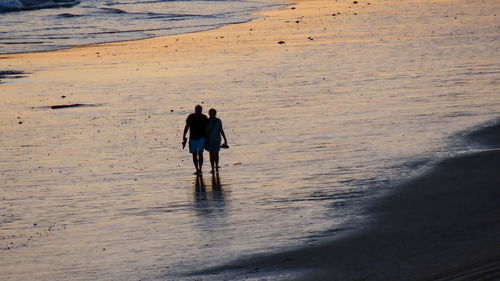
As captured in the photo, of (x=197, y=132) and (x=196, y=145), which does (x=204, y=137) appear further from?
(x=196, y=145)

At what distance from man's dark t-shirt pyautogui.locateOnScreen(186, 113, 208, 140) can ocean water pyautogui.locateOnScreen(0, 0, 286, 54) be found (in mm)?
30331

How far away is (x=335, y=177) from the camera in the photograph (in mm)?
17672

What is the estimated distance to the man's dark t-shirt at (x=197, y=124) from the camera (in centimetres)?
1894

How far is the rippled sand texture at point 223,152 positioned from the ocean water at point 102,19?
1068 centimetres

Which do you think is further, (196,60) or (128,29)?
(128,29)

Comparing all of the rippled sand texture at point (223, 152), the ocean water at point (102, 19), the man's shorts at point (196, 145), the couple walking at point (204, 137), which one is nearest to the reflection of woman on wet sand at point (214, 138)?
the couple walking at point (204, 137)

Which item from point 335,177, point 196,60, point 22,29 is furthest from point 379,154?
point 22,29

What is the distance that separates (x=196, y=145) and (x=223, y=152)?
208 cm

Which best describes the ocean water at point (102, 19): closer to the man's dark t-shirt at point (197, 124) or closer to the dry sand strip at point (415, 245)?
the man's dark t-shirt at point (197, 124)

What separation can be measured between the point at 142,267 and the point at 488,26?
135 feet

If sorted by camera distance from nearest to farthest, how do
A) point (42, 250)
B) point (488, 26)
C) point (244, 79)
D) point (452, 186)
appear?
point (42, 250), point (452, 186), point (244, 79), point (488, 26)

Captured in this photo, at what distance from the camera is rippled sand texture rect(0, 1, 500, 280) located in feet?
46.4

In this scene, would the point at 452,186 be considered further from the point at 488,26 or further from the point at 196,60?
the point at 488,26

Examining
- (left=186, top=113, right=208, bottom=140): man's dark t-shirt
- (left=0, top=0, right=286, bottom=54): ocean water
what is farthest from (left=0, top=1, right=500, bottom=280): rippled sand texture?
(left=0, top=0, right=286, bottom=54): ocean water
